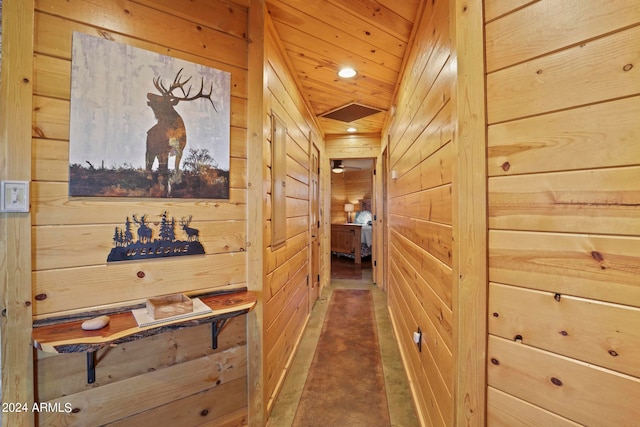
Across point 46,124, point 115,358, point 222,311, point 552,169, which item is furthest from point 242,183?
point 552,169

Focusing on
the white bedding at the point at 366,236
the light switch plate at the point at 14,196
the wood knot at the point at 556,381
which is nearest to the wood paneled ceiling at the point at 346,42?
the light switch plate at the point at 14,196

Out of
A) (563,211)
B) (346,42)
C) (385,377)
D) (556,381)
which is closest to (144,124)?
(346,42)

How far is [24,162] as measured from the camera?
965mm

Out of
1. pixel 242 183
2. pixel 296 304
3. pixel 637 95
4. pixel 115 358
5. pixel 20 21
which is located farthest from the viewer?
pixel 296 304

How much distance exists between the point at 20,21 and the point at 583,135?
196 centimetres

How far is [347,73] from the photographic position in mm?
2227

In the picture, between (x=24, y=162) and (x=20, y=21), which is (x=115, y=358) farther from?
(x=20, y=21)

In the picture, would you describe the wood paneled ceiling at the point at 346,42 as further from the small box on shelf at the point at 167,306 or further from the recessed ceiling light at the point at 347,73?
the small box on shelf at the point at 167,306

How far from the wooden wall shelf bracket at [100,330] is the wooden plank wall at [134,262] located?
0.04 meters

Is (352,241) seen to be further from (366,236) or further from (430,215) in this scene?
(430,215)

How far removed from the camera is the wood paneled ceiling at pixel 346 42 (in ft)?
4.91

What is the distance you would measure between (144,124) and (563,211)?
1.63 meters

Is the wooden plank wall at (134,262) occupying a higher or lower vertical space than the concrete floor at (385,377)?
higher

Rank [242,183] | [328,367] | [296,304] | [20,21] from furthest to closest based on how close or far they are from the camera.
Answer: [296,304] < [328,367] < [242,183] < [20,21]
